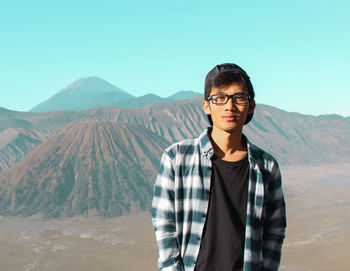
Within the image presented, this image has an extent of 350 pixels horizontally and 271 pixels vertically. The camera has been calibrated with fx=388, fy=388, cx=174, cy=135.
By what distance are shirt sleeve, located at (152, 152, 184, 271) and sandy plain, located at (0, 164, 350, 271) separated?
20306mm

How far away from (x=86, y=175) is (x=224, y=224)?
150ft

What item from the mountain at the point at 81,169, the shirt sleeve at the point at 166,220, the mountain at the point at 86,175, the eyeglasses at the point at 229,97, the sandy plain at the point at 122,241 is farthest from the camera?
the mountain at the point at 81,169

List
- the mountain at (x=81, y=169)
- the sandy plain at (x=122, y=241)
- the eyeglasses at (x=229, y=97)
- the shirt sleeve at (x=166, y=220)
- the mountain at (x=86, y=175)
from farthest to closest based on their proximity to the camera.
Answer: the mountain at (x=81, y=169) → the mountain at (x=86, y=175) → the sandy plain at (x=122, y=241) → the eyeglasses at (x=229, y=97) → the shirt sleeve at (x=166, y=220)

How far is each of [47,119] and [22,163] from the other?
48307mm

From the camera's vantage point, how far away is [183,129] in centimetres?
8494

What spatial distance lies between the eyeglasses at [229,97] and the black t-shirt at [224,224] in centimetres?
33

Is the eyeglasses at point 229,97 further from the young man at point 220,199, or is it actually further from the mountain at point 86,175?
the mountain at point 86,175

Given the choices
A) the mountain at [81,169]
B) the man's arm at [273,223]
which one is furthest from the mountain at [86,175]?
the man's arm at [273,223]

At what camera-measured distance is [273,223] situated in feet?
7.12

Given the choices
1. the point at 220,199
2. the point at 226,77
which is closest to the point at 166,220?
the point at 220,199

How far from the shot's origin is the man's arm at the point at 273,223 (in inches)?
85.0

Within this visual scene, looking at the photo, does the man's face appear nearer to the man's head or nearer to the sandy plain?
the man's head

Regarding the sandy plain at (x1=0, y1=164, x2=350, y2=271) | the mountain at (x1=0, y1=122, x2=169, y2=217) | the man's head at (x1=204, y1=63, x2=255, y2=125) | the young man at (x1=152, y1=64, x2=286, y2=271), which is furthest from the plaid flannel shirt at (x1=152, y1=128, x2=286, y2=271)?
the mountain at (x1=0, y1=122, x2=169, y2=217)

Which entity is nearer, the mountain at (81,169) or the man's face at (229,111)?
the man's face at (229,111)
